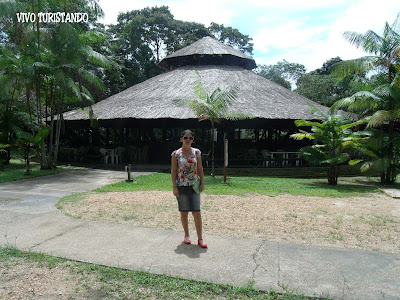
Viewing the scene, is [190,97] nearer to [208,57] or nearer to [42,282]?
[208,57]

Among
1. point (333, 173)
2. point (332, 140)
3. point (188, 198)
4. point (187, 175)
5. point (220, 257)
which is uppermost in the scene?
point (332, 140)

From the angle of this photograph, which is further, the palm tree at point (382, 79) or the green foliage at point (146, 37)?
the green foliage at point (146, 37)

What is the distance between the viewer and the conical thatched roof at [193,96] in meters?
14.4

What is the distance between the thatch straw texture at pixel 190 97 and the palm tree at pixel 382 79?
11.2ft

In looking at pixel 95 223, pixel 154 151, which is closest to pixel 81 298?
Result: pixel 95 223

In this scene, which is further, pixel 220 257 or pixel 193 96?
pixel 193 96

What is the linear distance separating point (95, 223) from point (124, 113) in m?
10.1

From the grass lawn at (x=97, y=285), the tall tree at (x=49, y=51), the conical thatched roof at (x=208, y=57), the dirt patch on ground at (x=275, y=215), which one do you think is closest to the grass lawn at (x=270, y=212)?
the dirt patch on ground at (x=275, y=215)

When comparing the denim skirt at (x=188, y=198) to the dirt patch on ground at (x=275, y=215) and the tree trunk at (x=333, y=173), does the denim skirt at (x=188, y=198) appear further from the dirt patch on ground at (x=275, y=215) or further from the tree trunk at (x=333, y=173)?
the tree trunk at (x=333, y=173)

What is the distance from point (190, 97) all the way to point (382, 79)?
27.8 feet

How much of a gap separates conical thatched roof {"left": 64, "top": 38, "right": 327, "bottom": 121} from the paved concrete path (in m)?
9.27

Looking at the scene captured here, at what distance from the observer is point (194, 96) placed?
16.1 meters

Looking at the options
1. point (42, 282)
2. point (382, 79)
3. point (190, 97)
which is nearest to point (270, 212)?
point (42, 282)

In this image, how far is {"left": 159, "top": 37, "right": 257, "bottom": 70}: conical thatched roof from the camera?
21.7 metres
